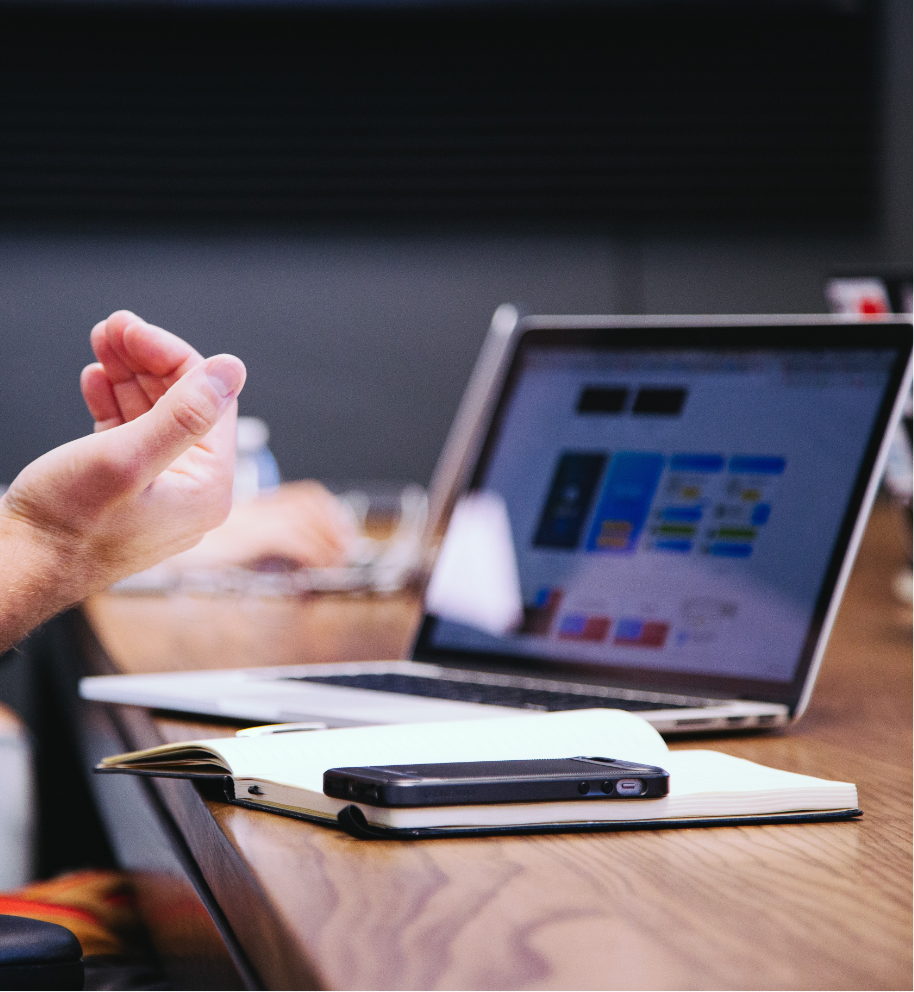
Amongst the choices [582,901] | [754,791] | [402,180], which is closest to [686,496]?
[754,791]

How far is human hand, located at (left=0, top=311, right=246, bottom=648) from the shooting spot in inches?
26.7

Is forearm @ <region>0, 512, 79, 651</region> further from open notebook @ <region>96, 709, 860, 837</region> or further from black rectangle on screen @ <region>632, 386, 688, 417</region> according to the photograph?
black rectangle on screen @ <region>632, 386, 688, 417</region>

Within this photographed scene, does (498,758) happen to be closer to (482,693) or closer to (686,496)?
(482,693)

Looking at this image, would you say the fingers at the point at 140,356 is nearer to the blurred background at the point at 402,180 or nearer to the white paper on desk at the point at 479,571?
the white paper on desk at the point at 479,571

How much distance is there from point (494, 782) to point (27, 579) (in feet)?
1.11

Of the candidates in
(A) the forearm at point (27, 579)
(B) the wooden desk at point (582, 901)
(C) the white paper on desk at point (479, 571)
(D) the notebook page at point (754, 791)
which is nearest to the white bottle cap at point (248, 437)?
(C) the white paper on desk at point (479, 571)

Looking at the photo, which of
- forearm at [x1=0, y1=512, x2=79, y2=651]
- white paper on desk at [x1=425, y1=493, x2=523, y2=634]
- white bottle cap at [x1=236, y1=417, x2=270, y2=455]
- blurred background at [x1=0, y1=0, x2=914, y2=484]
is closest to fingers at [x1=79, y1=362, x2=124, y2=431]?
forearm at [x1=0, y1=512, x2=79, y2=651]

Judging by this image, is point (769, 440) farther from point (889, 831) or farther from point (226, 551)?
point (226, 551)

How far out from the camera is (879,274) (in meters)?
1.25

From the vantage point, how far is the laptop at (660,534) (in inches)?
33.0

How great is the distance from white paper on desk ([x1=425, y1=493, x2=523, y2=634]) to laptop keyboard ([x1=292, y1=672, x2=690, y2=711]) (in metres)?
0.08

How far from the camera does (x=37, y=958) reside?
0.58 m

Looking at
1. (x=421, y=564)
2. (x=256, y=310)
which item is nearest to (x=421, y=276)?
(x=256, y=310)

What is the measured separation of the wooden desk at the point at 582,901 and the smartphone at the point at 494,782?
2 cm
